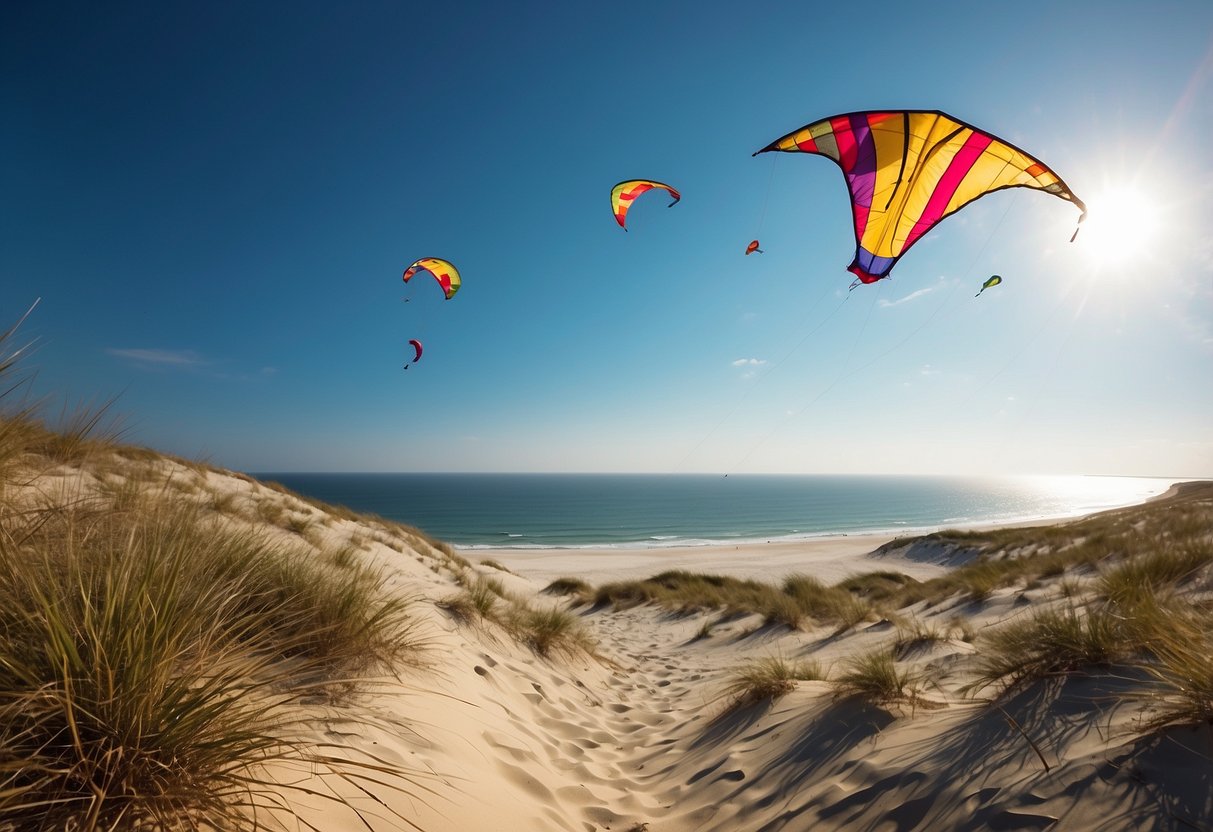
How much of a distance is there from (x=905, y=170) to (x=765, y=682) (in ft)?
24.3

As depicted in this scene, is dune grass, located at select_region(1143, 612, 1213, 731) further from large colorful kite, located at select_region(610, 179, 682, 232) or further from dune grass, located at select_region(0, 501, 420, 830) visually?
large colorful kite, located at select_region(610, 179, 682, 232)

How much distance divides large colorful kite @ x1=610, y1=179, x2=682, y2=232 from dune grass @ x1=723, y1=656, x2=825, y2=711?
9903mm

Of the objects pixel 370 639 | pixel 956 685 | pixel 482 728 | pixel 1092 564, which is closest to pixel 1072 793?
pixel 956 685

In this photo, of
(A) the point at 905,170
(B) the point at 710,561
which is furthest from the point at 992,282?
(B) the point at 710,561

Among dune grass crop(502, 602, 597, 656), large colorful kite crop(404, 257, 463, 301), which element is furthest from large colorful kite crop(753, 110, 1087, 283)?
large colorful kite crop(404, 257, 463, 301)

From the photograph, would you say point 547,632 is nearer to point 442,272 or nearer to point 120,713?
point 120,713

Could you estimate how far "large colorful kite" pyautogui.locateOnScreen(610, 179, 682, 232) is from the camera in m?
11.7

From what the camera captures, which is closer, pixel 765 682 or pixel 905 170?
pixel 765 682

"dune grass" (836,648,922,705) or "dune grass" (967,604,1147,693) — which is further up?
"dune grass" (967,604,1147,693)

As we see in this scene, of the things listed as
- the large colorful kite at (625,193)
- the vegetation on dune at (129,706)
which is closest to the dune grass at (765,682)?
the vegetation on dune at (129,706)

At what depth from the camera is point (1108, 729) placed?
2027 millimetres

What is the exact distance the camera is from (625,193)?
12.3 meters

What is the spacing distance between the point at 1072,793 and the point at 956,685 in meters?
2.04

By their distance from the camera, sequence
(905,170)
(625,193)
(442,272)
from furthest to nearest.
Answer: (442,272) → (625,193) → (905,170)
